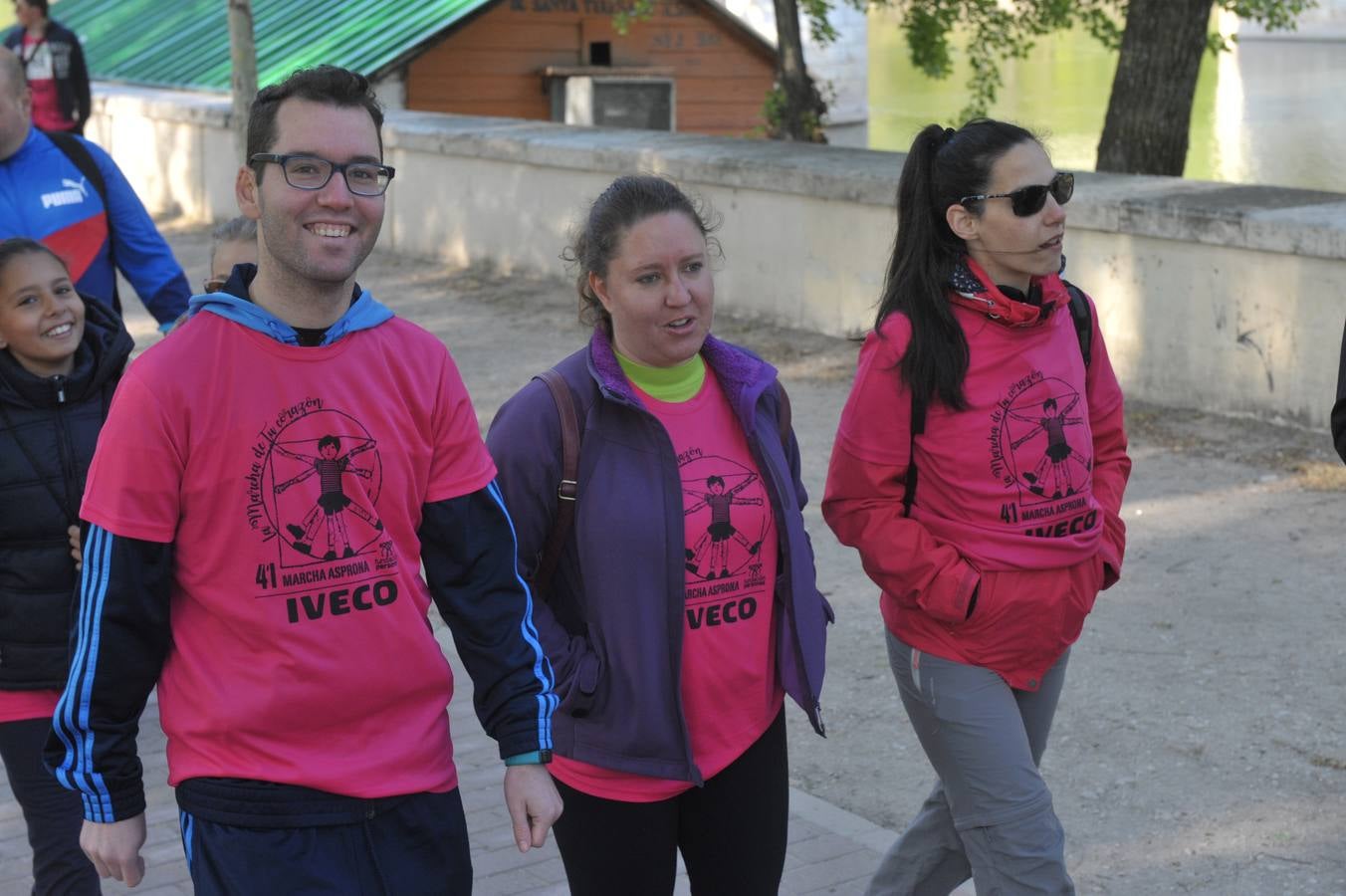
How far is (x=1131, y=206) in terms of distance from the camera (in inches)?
374

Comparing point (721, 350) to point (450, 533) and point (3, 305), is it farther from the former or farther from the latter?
point (3, 305)

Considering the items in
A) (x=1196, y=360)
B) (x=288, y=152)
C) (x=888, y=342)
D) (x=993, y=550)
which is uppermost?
(x=288, y=152)

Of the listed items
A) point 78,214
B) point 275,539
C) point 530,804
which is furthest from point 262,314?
point 78,214

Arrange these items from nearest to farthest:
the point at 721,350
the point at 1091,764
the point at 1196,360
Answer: the point at 721,350 < the point at 1091,764 < the point at 1196,360

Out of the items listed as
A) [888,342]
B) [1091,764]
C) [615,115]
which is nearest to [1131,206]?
[1091,764]

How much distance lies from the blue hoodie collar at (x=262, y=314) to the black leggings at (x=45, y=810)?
5.01 feet

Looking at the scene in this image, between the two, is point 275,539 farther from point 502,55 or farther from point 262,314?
point 502,55

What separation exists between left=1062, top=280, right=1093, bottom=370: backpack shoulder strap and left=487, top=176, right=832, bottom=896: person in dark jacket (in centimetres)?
84

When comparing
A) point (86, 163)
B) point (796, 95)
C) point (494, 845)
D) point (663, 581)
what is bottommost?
point (494, 845)

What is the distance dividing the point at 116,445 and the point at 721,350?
4.17ft

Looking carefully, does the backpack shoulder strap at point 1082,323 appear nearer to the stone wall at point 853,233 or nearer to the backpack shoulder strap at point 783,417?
the backpack shoulder strap at point 783,417

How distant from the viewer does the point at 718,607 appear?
3350 millimetres

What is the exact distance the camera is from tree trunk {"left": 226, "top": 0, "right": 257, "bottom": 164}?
1570cm

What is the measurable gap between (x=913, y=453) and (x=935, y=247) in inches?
17.5
